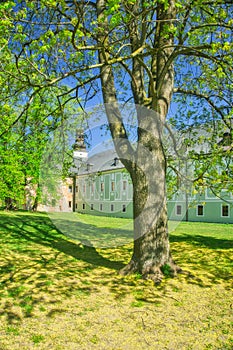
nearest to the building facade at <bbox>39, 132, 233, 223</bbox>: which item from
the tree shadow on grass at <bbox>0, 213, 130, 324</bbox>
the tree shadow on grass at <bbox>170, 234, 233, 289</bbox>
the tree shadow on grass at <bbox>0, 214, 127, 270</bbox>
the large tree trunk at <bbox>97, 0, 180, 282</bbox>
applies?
the tree shadow on grass at <bbox>0, 214, 127, 270</bbox>

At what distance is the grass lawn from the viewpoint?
→ 4.09 meters

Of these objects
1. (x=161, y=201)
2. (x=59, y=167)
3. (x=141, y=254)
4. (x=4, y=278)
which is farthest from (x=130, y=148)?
(x=59, y=167)

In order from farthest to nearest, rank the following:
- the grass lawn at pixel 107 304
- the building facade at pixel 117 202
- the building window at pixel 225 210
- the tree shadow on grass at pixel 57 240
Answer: the building facade at pixel 117 202, the building window at pixel 225 210, the tree shadow on grass at pixel 57 240, the grass lawn at pixel 107 304

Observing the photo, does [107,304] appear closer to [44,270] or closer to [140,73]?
[44,270]

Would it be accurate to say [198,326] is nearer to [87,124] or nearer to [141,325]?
[141,325]

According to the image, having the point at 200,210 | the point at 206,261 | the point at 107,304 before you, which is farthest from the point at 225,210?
the point at 107,304

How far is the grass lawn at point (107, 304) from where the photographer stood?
13.4ft

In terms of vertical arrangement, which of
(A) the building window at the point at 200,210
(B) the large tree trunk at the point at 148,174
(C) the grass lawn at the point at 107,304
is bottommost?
(C) the grass lawn at the point at 107,304

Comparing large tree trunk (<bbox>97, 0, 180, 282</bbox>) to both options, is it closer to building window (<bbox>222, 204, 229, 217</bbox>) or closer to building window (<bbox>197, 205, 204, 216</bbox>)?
building window (<bbox>222, 204, 229, 217</bbox>)

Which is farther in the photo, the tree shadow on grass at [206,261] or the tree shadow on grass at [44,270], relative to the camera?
the tree shadow on grass at [206,261]

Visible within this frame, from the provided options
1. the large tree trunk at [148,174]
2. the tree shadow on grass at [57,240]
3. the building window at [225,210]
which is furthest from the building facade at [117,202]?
the large tree trunk at [148,174]

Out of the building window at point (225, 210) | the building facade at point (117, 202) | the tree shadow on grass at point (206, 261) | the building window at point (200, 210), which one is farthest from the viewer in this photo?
the building window at point (200, 210)

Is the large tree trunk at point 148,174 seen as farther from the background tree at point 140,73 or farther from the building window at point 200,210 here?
the building window at point 200,210

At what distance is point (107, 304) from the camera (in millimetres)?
5379
